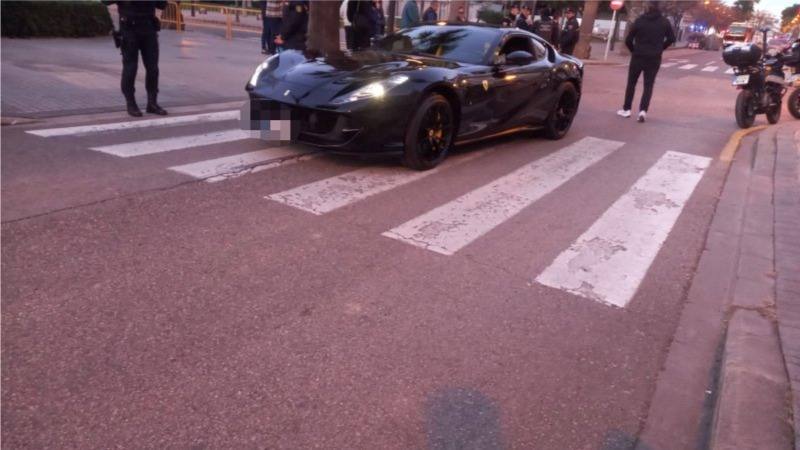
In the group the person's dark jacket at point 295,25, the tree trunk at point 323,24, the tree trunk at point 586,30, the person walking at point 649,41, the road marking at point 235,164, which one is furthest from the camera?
the tree trunk at point 586,30

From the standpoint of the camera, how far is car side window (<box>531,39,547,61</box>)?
7.74 meters

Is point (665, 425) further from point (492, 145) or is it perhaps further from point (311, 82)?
point (492, 145)

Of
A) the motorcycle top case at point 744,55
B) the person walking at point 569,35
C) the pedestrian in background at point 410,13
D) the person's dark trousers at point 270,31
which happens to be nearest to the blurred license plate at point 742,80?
the motorcycle top case at point 744,55

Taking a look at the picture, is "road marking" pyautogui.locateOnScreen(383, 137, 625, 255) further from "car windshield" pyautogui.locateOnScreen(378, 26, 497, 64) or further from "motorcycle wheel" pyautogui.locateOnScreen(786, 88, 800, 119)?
"motorcycle wheel" pyautogui.locateOnScreen(786, 88, 800, 119)

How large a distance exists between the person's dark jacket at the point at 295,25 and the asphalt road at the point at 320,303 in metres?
4.85

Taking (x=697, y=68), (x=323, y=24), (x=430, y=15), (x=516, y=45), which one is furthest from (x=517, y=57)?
(x=697, y=68)

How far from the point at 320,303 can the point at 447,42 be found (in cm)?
455

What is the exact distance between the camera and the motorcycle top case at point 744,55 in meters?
10.5

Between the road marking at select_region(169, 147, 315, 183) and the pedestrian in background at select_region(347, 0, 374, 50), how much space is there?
598 centimetres

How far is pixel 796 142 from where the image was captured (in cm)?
884

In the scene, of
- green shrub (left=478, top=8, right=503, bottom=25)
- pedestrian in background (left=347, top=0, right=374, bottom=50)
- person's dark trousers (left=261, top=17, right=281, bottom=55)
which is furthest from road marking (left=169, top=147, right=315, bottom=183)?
green shrub (left=478, top=8, right=503, bottom=25)

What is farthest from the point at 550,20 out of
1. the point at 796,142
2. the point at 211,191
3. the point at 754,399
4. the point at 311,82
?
the point at 754,399

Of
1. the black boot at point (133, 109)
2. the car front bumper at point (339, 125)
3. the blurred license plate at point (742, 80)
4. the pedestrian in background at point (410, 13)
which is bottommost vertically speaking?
the black boot at point (133, 109)

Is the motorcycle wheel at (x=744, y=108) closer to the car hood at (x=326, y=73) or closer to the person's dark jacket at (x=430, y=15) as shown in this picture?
the car hood at (x=326, y=73)
